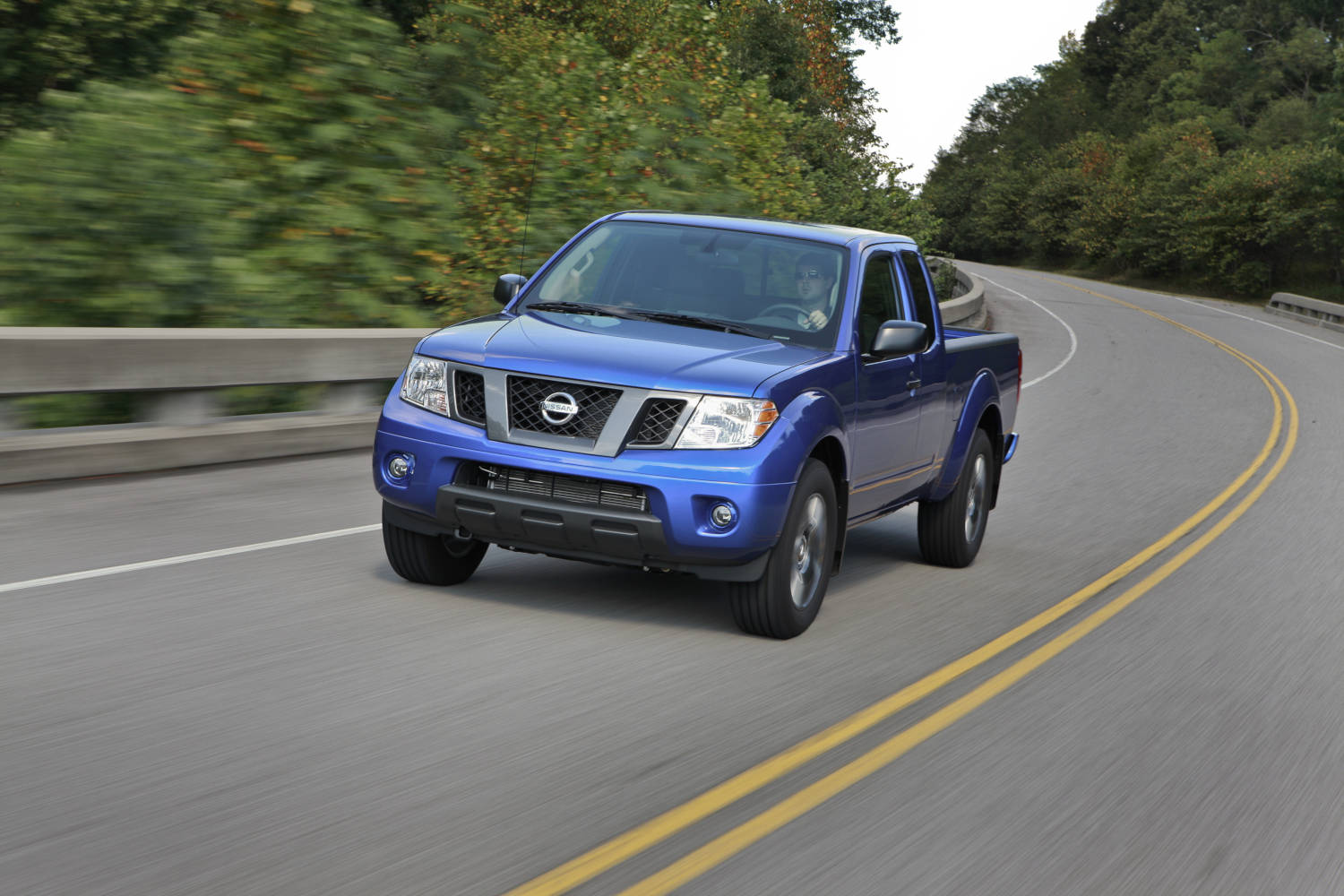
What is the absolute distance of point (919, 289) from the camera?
9.23 meters

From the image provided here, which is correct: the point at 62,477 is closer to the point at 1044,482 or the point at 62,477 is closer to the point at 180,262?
the point at 180,262

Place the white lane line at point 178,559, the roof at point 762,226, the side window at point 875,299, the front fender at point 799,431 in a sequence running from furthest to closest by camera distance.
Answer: the roof at point 762,226
the side window at point 875,299
the white lane line at point 178,559
the front fender at point 799,431

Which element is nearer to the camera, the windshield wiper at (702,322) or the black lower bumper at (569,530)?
the black lower bumper at (569,530)

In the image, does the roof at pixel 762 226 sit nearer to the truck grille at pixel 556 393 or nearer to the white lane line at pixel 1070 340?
the truck grille at pixel 556 393

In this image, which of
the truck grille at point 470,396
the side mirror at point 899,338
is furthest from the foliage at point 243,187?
the side mirror at point 899,338

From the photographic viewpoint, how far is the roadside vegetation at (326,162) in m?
12.5

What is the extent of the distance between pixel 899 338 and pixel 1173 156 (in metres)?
74.5

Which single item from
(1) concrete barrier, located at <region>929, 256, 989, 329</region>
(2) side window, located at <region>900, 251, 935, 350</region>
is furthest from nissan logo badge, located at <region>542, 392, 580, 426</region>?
(1) concrete barrier, located at <region>929, 256, 989, 329</region>

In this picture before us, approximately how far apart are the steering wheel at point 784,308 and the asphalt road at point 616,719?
57.0 inches

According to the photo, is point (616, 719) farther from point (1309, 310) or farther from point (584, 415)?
point (1309, 310)

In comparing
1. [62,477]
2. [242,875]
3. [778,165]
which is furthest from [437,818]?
[778,165]

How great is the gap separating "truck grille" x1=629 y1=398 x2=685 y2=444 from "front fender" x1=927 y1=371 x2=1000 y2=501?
9.63 feet

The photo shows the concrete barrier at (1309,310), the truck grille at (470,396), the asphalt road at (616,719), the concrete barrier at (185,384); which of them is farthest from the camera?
the concrete barrier at (1309,310)

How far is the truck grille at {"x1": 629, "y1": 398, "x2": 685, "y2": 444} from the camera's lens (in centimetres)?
672
